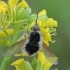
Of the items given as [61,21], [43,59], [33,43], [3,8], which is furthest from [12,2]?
[61,21]

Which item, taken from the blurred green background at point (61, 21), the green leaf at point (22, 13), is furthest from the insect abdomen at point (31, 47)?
the blurred green background at point (61, 21)

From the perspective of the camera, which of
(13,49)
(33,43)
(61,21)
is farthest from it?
(61,21)

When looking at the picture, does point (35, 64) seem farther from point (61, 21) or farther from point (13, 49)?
point (61, 21)

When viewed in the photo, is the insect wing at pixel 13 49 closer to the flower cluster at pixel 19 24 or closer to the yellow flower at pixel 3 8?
the flower cluster at pixel 19 24

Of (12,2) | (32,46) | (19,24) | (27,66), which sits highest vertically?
(12,2)

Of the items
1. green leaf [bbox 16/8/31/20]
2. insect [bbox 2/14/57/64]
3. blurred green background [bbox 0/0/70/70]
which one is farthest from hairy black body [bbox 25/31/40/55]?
blurred green background [bbox 0/0/70/70]

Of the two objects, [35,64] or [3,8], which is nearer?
[35,64]

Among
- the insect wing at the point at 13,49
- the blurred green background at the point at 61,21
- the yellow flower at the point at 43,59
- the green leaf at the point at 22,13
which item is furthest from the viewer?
the blurred green background at the point at 61,21
